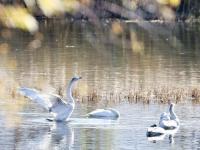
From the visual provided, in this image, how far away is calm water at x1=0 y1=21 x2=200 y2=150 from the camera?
52.5 feet

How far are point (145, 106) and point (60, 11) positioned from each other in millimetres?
14262

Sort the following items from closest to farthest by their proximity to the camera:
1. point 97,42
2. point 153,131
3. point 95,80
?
point 153,131, point 95,80, point 97,42

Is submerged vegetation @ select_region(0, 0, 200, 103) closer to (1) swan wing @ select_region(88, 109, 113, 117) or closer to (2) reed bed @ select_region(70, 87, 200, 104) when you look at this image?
(2) reed bed @ select_region(70, 87, 200, 104)

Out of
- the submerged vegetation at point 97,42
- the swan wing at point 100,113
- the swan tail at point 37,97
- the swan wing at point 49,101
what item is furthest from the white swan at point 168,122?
the swan tail at point 37,97

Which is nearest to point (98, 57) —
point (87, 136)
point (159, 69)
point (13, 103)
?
point (159, 69)

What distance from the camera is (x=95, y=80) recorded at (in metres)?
27.7

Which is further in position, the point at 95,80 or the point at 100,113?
the point at 95,80

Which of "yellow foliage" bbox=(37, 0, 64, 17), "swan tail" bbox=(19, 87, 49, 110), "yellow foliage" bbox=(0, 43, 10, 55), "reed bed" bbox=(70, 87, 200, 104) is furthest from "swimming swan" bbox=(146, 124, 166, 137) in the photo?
"yellow foliage" bbox=(0, 43, 10, 55)

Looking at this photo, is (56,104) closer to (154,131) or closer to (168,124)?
(168,124)

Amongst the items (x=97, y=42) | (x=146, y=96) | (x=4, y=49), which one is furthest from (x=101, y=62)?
(x=146, y=96)

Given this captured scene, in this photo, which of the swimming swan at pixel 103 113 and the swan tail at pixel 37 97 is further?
the swan tail at pixel 37 97

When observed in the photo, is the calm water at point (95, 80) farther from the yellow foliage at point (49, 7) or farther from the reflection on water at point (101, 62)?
the yellow foliage at point (49, 7)

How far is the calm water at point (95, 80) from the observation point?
16.0 meters

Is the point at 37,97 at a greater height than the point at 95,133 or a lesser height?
greater
